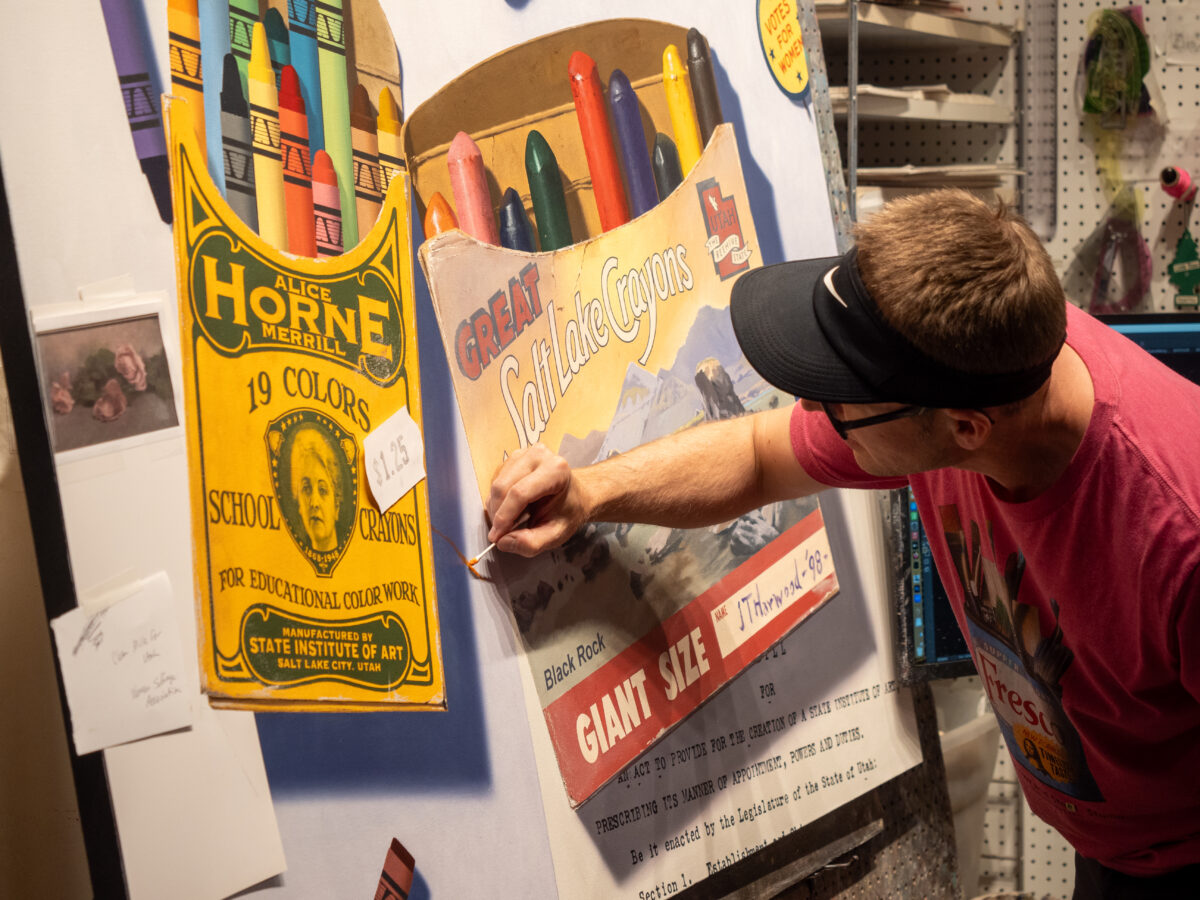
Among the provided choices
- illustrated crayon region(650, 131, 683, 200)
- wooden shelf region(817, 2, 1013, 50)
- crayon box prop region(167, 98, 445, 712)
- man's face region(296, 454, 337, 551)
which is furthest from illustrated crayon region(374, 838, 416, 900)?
wooden shelf region(817, 2, 1013, 50)

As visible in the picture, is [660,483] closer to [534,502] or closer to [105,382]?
[534,502]

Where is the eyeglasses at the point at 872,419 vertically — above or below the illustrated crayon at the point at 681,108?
below

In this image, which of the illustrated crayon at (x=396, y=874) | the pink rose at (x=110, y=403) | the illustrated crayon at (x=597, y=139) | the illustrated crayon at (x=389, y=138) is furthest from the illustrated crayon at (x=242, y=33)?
the illustrated crayon at (x=396, y=874)

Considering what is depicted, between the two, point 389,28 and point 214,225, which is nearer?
point 214,225

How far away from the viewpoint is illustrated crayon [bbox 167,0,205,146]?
0.65 meters

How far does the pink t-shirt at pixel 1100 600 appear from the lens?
0.82 m

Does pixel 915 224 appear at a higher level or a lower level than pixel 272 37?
lower

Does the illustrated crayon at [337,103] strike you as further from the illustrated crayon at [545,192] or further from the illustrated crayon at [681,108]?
the illustrated crayon at [681,108]

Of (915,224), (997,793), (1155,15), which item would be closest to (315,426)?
(915,224)

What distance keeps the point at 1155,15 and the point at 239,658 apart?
2510 mm

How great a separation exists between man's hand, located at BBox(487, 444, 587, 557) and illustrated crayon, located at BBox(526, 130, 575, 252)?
7.8 inches

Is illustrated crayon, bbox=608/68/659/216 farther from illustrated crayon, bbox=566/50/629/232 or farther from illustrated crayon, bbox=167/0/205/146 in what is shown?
illustrated crayon, bbox=167/0/205/146

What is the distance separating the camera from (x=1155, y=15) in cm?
229

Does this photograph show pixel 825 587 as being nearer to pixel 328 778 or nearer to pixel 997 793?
pixel 328 778
